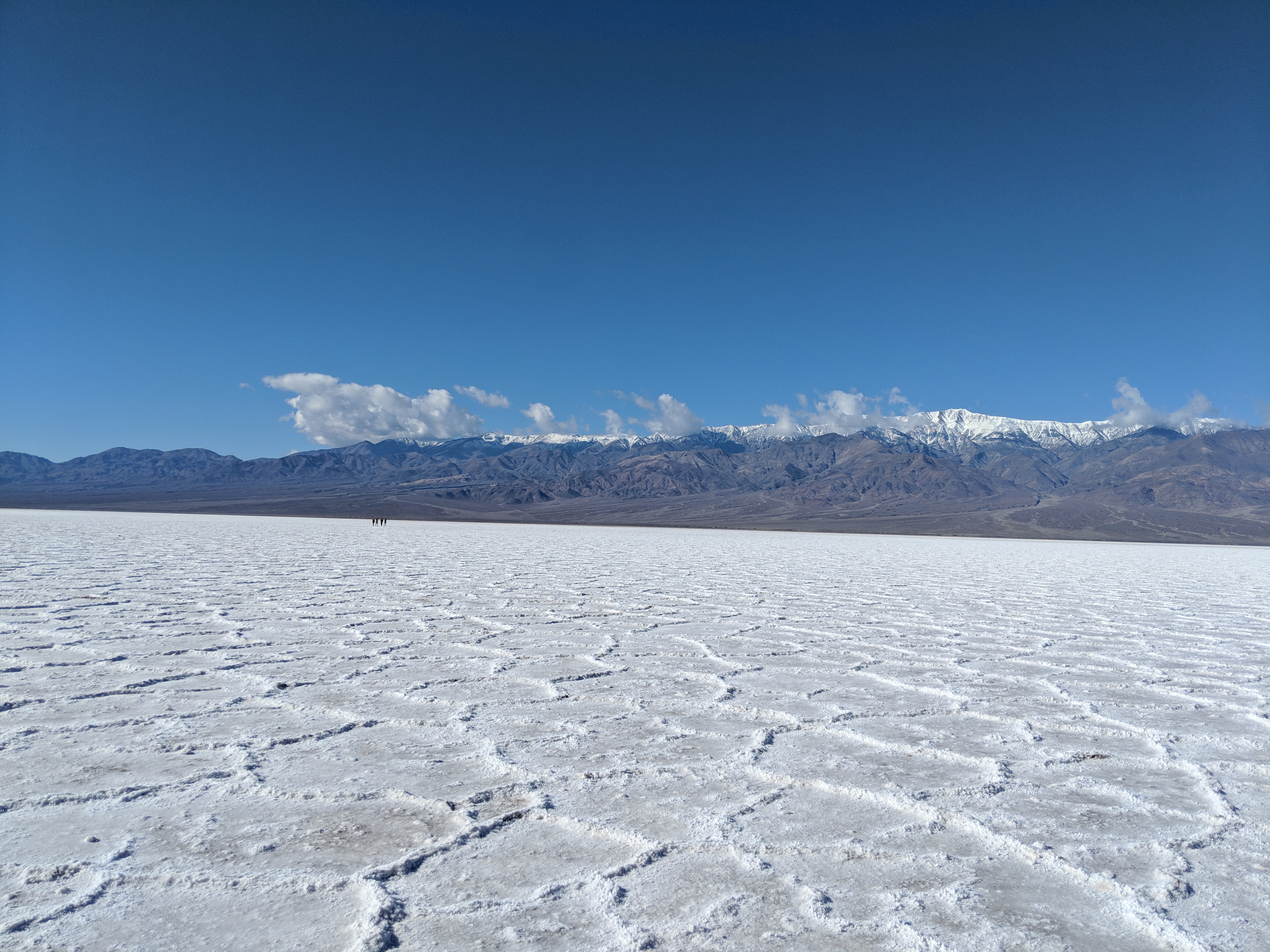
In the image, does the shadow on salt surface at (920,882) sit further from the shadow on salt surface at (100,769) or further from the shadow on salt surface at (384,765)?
the shadow on salt surface at (100,769)

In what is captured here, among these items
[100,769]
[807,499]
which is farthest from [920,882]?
[807,499]

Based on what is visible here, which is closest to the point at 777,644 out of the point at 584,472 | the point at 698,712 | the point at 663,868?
the point at 698,712

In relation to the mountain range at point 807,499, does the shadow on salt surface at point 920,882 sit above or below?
below

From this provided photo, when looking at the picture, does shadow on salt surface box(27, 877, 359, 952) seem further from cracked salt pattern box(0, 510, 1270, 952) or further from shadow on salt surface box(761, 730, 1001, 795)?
shadow on salt surface box(761, 730, 1001, 795)

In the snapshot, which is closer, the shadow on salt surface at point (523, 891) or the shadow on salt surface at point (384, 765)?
the shadow on salt surface at point (523, 891)

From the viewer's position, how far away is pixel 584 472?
16575cm

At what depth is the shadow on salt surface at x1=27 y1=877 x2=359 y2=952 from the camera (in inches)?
68.5

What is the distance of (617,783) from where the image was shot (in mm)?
2732

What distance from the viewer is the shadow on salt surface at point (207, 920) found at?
1740mm

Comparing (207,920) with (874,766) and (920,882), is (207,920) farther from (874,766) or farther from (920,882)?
(874,766)

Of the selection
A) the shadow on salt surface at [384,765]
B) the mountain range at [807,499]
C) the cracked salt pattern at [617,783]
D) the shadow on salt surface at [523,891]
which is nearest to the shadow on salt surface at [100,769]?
the cracked salt pattern at [617,783]

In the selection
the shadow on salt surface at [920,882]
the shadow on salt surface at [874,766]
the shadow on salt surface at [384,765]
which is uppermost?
the shadow on salt surface at [384,765]

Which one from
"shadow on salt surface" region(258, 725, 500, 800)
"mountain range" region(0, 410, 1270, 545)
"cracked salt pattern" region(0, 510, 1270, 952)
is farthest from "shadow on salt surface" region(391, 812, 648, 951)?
"mountain range" region(0, 410, 1270, 545)

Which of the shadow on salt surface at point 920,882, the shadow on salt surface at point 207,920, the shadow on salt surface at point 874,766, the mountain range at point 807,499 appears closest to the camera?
the shadow on salt surface at point 207,920
